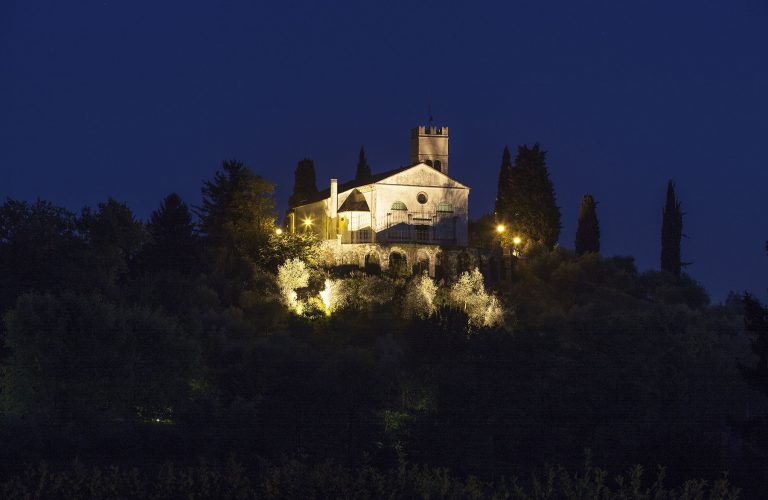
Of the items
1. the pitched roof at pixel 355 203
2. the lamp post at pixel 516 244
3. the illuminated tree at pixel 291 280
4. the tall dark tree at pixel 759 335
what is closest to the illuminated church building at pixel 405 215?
the pitched roof at pixel 355 203

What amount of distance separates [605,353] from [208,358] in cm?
1890

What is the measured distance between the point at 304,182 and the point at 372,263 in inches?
817

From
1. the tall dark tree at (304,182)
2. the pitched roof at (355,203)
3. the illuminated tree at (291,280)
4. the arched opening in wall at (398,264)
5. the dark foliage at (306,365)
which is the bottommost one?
the dark foliage at (306,365)

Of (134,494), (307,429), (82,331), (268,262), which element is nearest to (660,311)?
(268,262)

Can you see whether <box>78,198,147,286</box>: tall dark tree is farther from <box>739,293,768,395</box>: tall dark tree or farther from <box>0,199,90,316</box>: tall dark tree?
<box>739,293,768,395</box>: tall dark tree

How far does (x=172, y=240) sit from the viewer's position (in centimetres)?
6338

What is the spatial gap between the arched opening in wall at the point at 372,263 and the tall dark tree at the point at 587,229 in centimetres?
1499

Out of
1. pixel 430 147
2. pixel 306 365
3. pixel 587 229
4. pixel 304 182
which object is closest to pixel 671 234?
pixel 587 229

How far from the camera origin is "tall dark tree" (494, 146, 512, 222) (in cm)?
7238

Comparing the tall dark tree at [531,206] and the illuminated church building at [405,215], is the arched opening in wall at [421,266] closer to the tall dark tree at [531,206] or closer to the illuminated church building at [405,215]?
the illuminated church building at [405,215]

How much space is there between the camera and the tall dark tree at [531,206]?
7169cm

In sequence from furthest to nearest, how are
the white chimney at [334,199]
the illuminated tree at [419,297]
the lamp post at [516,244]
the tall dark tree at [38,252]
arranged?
1. the lamp post at [516,244]
2. the white chimney at [334,199]
3. the illuminated tree at [419,297]
4. the tall dark tree at [38,252]

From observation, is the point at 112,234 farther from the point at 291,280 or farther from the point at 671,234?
the point at 671,234

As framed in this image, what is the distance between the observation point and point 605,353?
5956 centimetres
